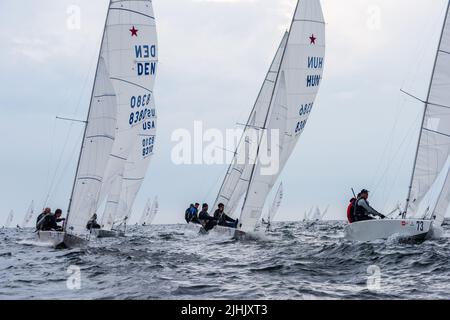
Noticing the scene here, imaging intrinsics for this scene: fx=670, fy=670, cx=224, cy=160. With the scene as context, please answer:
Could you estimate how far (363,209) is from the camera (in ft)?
62.8

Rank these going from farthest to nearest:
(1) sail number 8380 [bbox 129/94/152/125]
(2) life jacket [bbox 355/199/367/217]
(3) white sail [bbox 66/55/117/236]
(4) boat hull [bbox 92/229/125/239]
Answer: (4) boat hull [bbox 92/229/125/239] → (1) sail number 8380 [bbox 129/94/152/125] → (2) life jacket [bbox 355/199/367/217] → (3) white sail [bbox 66/55/117/236]

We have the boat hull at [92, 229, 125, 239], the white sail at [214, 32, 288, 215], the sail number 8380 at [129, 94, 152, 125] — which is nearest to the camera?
the sail number 8380 at [129, 94, 152, 125]

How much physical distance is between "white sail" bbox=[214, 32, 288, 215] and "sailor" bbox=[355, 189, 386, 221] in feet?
35.2

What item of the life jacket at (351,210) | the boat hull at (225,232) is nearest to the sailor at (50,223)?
the boat hull at (225,232)

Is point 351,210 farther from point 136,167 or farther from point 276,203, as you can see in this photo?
point 276,203

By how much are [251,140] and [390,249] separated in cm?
1511

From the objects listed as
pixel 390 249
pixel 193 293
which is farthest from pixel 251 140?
pixel 193 293

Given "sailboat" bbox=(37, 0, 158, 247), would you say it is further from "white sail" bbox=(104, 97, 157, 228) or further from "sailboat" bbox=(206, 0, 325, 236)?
"white sail" bbox=(104, 97, 157, 228)

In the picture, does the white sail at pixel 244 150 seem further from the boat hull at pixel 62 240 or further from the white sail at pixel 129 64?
the boat hull at pixel 62 240

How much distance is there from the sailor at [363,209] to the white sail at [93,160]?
283 inches

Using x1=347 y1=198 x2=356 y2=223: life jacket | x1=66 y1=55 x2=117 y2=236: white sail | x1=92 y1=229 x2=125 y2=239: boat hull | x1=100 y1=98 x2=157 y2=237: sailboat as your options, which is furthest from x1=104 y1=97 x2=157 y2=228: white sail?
x1=347 y1=198 x2=356 y2=223: life jacket

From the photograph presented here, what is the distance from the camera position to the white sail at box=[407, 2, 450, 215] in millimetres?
20266

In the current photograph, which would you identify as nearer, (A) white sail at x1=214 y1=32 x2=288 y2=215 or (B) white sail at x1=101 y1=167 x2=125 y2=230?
(B) white sail at x1=101 y1=167 x2=125 y2=230

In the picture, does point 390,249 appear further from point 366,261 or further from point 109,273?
point 109,273
